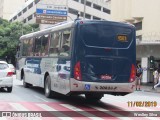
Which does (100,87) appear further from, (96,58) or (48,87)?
(48,87)

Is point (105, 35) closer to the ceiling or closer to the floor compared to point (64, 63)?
closer to the ceiling

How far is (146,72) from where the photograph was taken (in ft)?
124

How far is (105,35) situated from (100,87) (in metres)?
1.95

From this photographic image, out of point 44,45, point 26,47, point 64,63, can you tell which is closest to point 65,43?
point 64,63

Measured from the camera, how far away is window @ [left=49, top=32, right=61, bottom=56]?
16.3m

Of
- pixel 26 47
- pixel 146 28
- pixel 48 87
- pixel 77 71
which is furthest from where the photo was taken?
pixel 146 28

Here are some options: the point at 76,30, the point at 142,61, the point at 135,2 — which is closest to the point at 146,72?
the point at 142,61

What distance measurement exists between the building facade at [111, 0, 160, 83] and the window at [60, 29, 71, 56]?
19.6 m

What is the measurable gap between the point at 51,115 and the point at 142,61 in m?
26.8

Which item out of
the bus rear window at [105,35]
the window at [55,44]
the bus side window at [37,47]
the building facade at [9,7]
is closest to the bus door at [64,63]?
the window at [55,44]

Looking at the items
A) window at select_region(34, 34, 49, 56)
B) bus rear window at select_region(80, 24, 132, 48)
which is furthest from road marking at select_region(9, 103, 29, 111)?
window at select_region(34, 34, 49, 56)

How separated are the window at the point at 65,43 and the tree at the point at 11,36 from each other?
55958mm

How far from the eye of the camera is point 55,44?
16562 millimetres

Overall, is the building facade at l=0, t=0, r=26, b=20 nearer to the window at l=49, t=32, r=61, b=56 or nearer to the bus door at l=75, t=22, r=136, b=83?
the window at l=49, t=32, r=61, b=56
